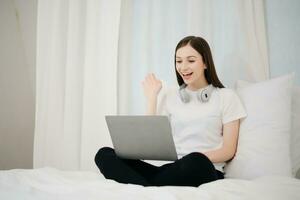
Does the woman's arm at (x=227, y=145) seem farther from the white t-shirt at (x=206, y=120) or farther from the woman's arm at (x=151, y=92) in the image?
the woman's arm at (x=151, y=92)

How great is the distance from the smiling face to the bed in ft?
0.69

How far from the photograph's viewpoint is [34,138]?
221 cm

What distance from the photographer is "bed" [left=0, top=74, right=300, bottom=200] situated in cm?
85

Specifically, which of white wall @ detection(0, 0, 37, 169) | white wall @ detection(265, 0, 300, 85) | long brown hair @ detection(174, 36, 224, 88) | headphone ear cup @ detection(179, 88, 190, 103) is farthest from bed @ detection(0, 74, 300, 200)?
white wall @ detection(0, 0, 37, 169)

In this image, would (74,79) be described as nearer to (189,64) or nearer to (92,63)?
(92,63)

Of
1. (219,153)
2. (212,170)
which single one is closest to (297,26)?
(219,153)

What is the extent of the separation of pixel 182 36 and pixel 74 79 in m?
0.75

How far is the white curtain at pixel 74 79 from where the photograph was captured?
2.09 m

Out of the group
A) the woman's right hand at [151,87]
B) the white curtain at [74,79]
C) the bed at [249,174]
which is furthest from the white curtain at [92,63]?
the bed at [249,174]

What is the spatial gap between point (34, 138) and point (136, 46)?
3.01 feet

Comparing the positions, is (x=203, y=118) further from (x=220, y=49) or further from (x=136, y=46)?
(x=136, y=46)

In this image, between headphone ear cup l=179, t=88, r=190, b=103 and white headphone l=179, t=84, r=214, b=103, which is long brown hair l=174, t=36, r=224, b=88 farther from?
headphone ear cup l=179, t=88, r=190, b=103

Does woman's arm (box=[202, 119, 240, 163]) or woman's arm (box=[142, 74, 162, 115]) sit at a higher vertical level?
woman's arm (box=[142, 74, 162, 115])

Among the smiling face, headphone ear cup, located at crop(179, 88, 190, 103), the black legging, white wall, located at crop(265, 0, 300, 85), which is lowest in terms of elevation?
the black legging
